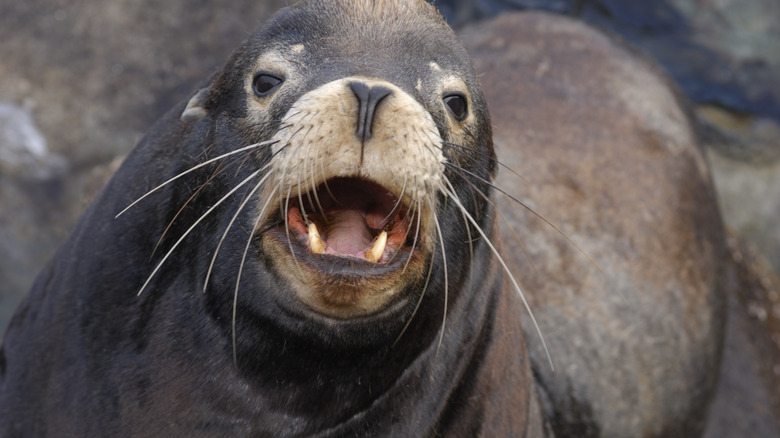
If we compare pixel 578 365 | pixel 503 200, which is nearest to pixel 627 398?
pixel 578 365

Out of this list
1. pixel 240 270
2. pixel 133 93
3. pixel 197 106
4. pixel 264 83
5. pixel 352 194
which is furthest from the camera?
pixel 133 93

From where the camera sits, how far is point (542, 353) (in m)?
4.49

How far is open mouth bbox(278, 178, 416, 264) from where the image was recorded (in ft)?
8.44

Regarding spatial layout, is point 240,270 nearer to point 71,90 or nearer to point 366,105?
point 366,105

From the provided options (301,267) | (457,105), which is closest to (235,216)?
(301,267)

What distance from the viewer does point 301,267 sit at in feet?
8.26

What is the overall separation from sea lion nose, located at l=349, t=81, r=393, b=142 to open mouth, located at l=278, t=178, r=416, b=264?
0.20 m

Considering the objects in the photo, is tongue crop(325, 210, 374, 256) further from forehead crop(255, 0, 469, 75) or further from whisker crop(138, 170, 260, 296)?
forehead crop(255, 0, 469, 75)

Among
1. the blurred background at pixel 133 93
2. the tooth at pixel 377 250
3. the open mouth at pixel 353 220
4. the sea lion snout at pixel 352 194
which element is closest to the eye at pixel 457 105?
the sea lion snout at pixel 352 194

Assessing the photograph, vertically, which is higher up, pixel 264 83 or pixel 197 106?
pixel 264 83

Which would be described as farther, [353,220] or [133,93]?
[133,93]

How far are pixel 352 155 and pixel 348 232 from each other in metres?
0.29

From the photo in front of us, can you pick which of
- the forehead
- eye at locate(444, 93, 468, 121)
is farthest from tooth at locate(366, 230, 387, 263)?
eye at locate(444, 93, 468, 121)

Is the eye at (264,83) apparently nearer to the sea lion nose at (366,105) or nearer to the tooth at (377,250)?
the sea lion nose at (366,105)
